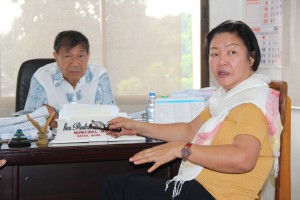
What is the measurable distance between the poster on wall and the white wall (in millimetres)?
77

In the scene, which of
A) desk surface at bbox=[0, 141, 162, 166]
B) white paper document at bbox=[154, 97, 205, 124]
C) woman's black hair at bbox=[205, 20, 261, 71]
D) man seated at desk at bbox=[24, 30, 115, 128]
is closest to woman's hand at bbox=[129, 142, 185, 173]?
desk surface at bbox=[0, 141, 162, 166]

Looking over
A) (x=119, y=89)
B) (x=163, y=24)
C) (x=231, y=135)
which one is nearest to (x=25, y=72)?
(x=119, y=89)

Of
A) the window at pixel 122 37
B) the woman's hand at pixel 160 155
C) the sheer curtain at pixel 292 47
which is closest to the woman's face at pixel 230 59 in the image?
the woman's hand at pixel 160 155

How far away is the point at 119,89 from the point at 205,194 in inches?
84.2

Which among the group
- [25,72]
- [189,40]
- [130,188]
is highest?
[189,40]

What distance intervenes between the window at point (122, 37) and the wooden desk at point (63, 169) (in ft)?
5.23

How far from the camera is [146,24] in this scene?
11.7 feet

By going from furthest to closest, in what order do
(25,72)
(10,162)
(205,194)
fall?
(25,72) → (10,162) → (205,194)

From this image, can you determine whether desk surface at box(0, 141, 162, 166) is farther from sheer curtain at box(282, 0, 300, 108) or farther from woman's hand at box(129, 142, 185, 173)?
sheer curtain at box(282, 0, 300, 108)

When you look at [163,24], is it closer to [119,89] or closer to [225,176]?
[119,89]

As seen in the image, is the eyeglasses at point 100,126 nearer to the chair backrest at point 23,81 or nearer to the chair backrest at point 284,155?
the chair backrest at point 284,155

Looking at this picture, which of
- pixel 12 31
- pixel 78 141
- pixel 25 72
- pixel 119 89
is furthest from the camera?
pixel 119 89

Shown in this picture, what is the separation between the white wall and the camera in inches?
102

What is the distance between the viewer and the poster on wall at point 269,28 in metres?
2.79
